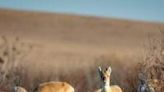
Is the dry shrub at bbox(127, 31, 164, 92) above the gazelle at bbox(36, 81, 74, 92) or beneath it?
above

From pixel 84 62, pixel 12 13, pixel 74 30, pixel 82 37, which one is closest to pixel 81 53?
pixel 84 62

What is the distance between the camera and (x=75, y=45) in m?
31.6

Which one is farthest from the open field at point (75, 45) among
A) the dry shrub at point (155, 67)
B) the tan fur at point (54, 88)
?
the tan fur at point (54, 88)

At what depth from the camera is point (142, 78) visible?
11.9 meters

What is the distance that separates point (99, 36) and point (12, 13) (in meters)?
6.69

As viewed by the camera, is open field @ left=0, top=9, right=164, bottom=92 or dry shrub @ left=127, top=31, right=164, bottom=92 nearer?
dry shrub @ left=127, top=31, right=164, bottom=92

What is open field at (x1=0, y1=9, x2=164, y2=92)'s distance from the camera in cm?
1711

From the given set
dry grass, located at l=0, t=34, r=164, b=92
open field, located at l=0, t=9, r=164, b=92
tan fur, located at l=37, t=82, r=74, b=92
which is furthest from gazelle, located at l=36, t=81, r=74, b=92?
open field, located at l=0, t=9, r=164, b=92

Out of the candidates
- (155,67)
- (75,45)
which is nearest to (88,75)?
(155,67)

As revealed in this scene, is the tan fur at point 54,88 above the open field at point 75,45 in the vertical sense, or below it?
below

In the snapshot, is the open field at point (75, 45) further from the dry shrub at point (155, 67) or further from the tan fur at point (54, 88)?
the tan fur at point (54, 88)

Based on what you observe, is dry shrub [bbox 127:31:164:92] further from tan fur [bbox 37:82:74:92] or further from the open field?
tan fur [bbox 37:82:74:92]

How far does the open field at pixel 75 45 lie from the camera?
56.1 feet

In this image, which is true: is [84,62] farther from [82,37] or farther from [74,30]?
[74,30]
